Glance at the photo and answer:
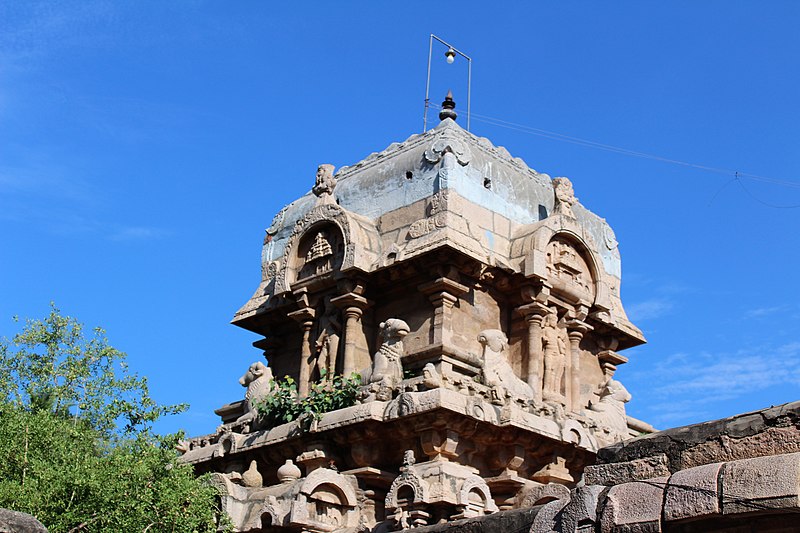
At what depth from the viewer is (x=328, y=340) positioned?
2366 centimetres

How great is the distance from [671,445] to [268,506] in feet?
37.6

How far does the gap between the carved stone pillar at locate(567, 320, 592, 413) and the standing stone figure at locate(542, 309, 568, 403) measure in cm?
29

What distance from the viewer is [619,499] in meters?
8.57

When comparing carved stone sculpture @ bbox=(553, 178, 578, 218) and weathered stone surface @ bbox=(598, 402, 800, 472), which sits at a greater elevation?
carved stone sculpture @ bbox=(553, 178, 578, 218)

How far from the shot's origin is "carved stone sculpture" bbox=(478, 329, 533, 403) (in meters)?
20.4

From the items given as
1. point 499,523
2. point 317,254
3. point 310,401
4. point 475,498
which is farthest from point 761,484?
point 317,254

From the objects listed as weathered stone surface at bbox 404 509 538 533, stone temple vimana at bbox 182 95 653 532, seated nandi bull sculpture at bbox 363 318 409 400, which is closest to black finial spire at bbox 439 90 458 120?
stone temple vimana at bbox 182 95 653 532

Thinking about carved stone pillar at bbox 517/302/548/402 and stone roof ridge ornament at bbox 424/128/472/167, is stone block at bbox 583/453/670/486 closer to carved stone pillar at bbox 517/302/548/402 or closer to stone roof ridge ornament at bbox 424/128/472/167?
carved stone pillar at bbox 517/302/548/402

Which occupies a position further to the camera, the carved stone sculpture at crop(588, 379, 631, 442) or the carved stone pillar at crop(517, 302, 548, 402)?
the carved stone pillar at crop(517, 302, 548, 402)

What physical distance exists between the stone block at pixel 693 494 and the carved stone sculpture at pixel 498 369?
11867mm

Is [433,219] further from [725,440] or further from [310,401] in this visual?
[725,440]

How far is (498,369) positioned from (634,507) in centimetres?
1227

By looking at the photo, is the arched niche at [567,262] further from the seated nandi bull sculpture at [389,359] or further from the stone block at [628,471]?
the stone block at [628,471]

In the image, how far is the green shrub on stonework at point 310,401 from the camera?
819 inches
